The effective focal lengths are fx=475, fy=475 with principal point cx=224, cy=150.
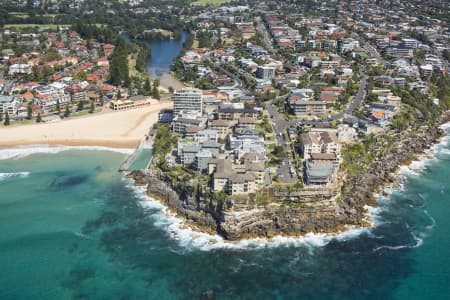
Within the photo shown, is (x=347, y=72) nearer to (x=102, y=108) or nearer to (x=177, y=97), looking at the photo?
(x=177, y=97)

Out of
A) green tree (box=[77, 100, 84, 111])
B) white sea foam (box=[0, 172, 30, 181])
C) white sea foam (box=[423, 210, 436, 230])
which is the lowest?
white sea foam (box=[0, 172, 30, 181])

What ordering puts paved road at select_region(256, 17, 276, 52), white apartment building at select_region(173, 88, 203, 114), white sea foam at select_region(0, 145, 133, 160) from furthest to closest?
1. paved road at select_region(256, 17, 276, 52)
2. white apartment building at select_region(173, 88, 203, 114)
3. white sea foam at select_region(0, 145, 133, 160)

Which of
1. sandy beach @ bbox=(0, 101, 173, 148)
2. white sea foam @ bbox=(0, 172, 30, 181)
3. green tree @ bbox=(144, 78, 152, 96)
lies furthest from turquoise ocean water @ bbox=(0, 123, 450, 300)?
green tree @ bbox=(144, 78, 152, 96)

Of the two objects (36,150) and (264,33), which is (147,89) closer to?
(36,150)

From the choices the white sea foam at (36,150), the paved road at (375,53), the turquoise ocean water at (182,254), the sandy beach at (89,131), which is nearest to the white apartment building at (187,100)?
the sandy beach at (89,131)

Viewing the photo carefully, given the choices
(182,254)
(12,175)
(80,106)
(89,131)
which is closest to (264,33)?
(80,106)

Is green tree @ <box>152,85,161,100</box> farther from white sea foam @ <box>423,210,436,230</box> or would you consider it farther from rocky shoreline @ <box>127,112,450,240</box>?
white sea foam @ <box>423,210,436,230</box>
